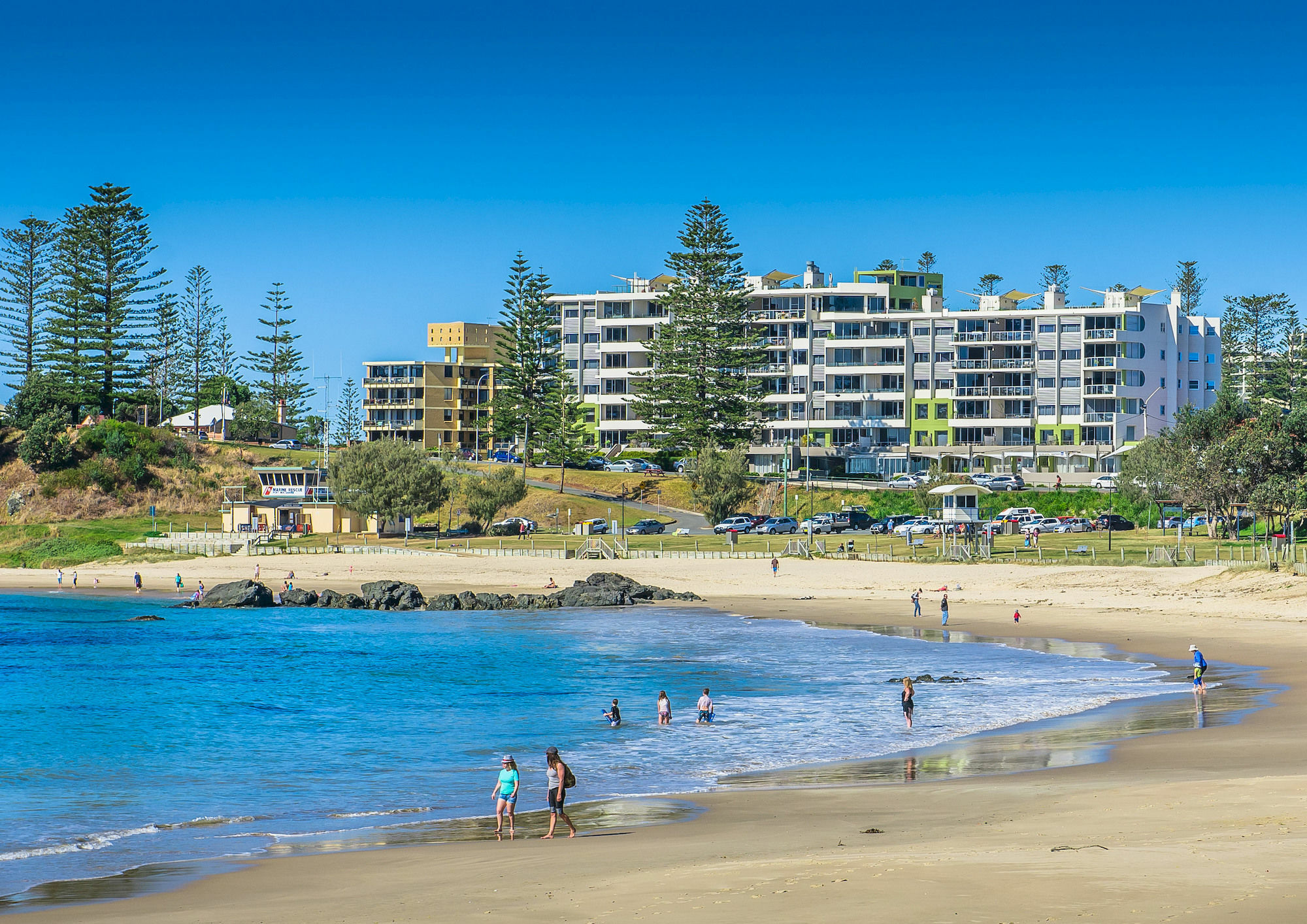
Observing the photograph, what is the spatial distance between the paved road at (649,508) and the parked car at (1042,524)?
821 inches

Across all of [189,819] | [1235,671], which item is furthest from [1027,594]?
[189,819]

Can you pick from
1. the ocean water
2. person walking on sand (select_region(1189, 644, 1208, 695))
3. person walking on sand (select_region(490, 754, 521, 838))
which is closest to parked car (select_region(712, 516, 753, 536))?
the ocean water

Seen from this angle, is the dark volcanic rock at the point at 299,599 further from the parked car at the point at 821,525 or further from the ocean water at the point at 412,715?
the parked car at the point at 821,525

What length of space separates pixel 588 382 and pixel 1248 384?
65.1 m

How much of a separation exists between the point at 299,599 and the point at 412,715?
33.8 meters

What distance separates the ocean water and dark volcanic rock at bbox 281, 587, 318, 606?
8912 mm

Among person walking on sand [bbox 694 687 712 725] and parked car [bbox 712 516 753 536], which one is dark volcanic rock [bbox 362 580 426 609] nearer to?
parked car [bbox 712 516 753 536]

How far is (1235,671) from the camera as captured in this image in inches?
1282

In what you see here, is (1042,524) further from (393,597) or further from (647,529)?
(393,597)

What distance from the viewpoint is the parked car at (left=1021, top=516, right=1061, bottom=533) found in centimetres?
7650

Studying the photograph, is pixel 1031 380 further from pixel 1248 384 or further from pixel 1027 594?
pixel 1027 594

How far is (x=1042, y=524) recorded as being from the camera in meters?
78.6

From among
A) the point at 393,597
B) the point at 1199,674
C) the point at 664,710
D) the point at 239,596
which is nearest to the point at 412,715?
the point at 664,710

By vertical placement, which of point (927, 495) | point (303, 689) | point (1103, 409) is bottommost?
point (303, 689)
